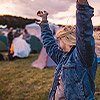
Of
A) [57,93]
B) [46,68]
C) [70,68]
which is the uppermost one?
[70,68]

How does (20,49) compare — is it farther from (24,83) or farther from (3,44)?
(24,83)

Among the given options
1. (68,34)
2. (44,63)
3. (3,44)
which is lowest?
(44,63)

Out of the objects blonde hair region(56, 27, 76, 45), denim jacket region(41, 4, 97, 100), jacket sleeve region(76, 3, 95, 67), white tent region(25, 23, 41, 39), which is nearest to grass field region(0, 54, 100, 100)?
blonde hair region(56, 27, 76, 45)

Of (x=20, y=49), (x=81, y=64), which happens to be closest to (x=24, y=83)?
(x=20, y=49)

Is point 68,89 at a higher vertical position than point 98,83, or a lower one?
higher

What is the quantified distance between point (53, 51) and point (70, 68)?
0.75m

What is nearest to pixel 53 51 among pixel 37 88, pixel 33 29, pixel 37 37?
pixel 37 88

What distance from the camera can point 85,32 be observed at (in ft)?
10.7

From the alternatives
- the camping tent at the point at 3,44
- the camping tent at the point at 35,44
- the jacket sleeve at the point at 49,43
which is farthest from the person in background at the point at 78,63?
the camping tent at the point at 3,44

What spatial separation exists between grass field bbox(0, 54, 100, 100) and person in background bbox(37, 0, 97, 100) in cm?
509

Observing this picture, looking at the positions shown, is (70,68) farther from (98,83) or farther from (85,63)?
(98,83)

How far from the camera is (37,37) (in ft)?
74.7

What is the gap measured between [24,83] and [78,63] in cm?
744

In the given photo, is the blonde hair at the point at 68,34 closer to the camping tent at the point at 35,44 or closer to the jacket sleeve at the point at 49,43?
the jacket sleeve at the point at 49,43
